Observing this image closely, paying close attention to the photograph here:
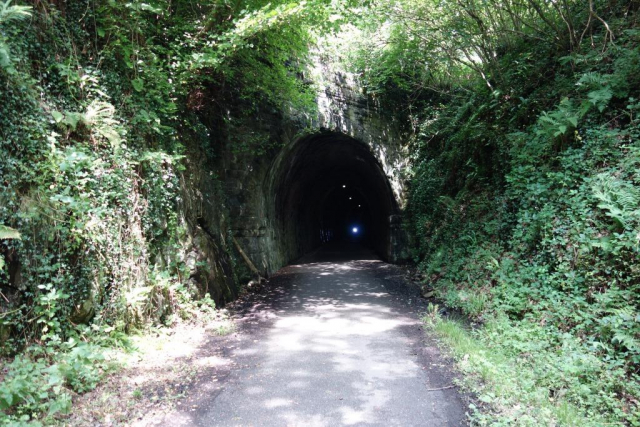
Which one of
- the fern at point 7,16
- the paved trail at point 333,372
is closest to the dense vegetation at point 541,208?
the paved trail at point 333,372

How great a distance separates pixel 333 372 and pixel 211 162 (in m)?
6.83

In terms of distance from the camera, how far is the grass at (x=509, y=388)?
3133 millimetres

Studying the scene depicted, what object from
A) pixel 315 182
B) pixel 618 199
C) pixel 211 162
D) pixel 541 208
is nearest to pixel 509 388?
pixel 618 199

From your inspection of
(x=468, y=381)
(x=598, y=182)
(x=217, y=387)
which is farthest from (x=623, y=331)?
(x=217, y=387)

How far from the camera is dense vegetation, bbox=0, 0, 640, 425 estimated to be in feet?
12.4

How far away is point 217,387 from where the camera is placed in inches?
167

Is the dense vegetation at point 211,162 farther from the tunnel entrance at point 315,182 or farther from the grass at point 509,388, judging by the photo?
the tunnel entrance at point 315,182

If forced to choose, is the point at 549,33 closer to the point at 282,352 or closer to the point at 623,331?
the point at 623,331

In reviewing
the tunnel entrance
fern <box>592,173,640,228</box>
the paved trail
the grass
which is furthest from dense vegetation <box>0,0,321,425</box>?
the tunnel entrance

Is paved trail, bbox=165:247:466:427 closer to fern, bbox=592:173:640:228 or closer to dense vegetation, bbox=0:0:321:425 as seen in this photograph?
dense vegetation, bbox=0:0:321:425

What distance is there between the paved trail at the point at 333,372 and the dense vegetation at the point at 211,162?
54 centimetres

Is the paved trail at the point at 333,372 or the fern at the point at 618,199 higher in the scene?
the fern at the point at 618,199

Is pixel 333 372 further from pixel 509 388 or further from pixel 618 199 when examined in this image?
pixel 618 199

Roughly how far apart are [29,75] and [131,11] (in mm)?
2020
